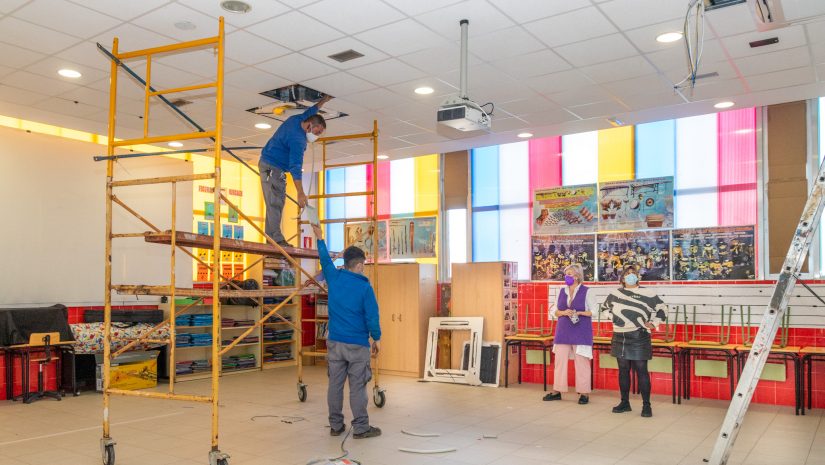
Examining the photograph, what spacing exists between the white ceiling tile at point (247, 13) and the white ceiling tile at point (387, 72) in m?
1.43

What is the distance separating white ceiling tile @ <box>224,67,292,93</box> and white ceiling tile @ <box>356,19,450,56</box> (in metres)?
1.47

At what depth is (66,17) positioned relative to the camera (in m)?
5.26

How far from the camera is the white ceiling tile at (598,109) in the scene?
796 centimetres

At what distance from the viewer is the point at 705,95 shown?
24.7ft

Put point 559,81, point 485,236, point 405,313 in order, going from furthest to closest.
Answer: point 485,236
point 405,313
point 559,81

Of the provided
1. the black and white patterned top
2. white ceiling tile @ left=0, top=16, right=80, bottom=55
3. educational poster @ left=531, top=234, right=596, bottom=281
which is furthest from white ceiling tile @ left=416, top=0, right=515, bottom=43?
educational poster @ left=531, top=234, right=596, bottom=281

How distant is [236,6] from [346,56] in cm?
139

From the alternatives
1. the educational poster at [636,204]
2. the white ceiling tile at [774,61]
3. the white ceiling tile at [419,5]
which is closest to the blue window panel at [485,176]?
the educational poster at [636,204]

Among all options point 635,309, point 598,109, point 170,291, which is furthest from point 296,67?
point 635,309

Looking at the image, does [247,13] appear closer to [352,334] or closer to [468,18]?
[468,18]

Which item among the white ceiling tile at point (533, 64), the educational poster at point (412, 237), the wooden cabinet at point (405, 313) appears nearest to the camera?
the white ceiling tile at point (533, 64)

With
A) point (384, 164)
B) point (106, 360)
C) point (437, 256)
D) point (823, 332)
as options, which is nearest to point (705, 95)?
point (823, 332)

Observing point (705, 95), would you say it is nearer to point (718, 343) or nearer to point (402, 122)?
point (718, 343)

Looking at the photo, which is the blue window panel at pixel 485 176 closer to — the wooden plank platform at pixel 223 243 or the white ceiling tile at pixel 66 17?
the wooden plank platform at pixel 223 243
